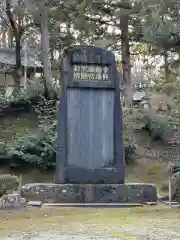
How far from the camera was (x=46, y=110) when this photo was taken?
55.8 feet

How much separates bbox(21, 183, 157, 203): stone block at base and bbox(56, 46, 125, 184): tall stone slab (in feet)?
0.75

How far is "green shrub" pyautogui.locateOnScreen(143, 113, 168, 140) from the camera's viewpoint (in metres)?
16.0

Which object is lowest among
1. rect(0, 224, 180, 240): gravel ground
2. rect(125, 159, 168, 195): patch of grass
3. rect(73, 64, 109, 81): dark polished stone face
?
rect(125, 159, 168, 195): patch of grass

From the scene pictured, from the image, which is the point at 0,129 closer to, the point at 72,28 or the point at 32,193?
the point at 72,28

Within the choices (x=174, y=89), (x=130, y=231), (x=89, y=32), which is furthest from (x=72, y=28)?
(x=130, y=231)

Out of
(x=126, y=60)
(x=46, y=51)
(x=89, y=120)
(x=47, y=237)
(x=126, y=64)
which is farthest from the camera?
(x=126, y=64)

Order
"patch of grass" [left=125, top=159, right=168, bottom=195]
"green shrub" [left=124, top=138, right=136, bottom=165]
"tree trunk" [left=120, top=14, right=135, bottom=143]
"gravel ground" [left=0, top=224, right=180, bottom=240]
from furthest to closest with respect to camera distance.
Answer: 1. "tree trunk" [left=120, top=14, right=135, bottom=143]
2. "green shrub" [left=124, top=138, right=136, bottom=165]
3. "patch of grass" [left=125, top=159, right=168, bottom=195]
4. "gravel ground" [left=0, top=224, right=180, bottom=240]

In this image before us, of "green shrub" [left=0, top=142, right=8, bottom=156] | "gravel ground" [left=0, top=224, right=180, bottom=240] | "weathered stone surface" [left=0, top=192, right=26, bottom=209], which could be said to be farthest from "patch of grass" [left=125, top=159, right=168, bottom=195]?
"gravel ground" [left=0, top=224, right=180, bottom=240]

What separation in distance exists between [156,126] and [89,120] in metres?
8.02

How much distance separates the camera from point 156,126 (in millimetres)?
15984

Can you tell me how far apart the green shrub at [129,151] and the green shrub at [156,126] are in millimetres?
1825

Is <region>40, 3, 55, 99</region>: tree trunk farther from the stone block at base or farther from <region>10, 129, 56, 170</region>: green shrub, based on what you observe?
the stone block at base

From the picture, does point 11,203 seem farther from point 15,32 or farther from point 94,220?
point 15,32

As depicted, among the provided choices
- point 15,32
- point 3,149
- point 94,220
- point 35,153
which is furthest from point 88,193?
point 15,32
